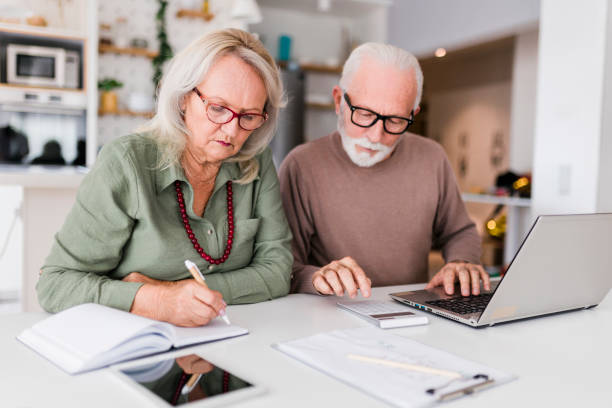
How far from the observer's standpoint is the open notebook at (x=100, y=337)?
896mm

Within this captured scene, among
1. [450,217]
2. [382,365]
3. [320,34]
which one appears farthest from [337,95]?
[320,34]

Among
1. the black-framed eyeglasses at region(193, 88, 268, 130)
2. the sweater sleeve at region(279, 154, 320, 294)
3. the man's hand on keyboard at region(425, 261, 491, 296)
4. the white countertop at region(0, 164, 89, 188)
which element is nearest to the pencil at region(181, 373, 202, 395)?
the black-framed eyeglasses at region(193, 88, 268, 130)

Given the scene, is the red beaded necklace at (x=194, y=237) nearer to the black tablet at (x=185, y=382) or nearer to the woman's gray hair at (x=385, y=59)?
the black tablet at (x=185, y=382)

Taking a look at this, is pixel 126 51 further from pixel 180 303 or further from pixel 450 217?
pixel 180 303

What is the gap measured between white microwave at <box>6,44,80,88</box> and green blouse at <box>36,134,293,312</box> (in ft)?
12.7

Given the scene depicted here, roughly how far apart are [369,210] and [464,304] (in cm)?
67

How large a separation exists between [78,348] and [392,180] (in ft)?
4.28

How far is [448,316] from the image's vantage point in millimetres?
1250

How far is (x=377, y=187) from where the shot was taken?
1968 millimetres

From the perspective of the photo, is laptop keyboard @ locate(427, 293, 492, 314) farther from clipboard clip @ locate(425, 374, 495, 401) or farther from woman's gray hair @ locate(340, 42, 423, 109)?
woman's gray hair @ locate(340, 42, 423, 109)

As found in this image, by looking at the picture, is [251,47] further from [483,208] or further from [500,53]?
[500,53]

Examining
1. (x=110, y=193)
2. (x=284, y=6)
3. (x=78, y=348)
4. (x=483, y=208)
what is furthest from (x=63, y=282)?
(x=483, y=208)

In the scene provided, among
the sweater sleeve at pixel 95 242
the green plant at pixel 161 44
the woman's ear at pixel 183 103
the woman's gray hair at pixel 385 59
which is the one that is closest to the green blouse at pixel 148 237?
the sweater sleeve at pixel 95 242

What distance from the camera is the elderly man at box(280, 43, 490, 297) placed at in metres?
1.77
